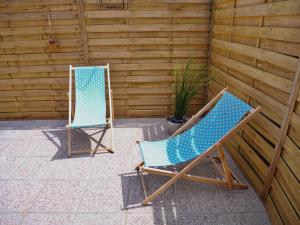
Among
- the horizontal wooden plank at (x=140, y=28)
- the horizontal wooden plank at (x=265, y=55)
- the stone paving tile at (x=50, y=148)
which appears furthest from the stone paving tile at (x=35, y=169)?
the horizontal wooden plank at (x=265, y=55)

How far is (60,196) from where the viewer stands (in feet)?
7.42

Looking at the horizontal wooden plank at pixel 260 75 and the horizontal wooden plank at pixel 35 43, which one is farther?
the horizontal wooden plank at pixel 35 43

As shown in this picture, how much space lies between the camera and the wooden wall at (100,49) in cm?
345

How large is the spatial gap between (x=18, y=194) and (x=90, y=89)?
5.57 feet

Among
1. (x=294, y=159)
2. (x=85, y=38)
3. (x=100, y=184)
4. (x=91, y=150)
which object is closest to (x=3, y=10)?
(x=85, y=38)

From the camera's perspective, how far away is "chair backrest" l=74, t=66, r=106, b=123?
11.0 feet

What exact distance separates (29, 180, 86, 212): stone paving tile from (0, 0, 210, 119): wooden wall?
1.80m

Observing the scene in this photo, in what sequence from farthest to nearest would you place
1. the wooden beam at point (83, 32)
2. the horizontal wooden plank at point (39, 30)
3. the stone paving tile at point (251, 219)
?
the horizontal wooden plank at point (39, 30), the wooden beam at point (83, 32), the stone paving tile at point (251, 219)

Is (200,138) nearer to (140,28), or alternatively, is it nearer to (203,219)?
(203,219)

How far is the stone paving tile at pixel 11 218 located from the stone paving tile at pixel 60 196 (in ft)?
0.34

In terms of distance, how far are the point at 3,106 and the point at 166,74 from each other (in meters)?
2.81

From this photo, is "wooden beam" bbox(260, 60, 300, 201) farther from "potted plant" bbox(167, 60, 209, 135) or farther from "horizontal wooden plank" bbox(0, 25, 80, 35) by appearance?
"horizontal wooden plank" bbox(0, 25, 80, 35)

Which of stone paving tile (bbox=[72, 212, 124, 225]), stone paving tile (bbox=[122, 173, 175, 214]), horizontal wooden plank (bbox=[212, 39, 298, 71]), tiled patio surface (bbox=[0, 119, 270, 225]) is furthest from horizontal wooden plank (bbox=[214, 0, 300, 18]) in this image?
stone paving tile (bbox=[72, 212, 124, 225])

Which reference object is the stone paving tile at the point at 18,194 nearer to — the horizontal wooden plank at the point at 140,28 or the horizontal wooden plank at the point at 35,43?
the horizontal wooden plank at the point at 35,43
